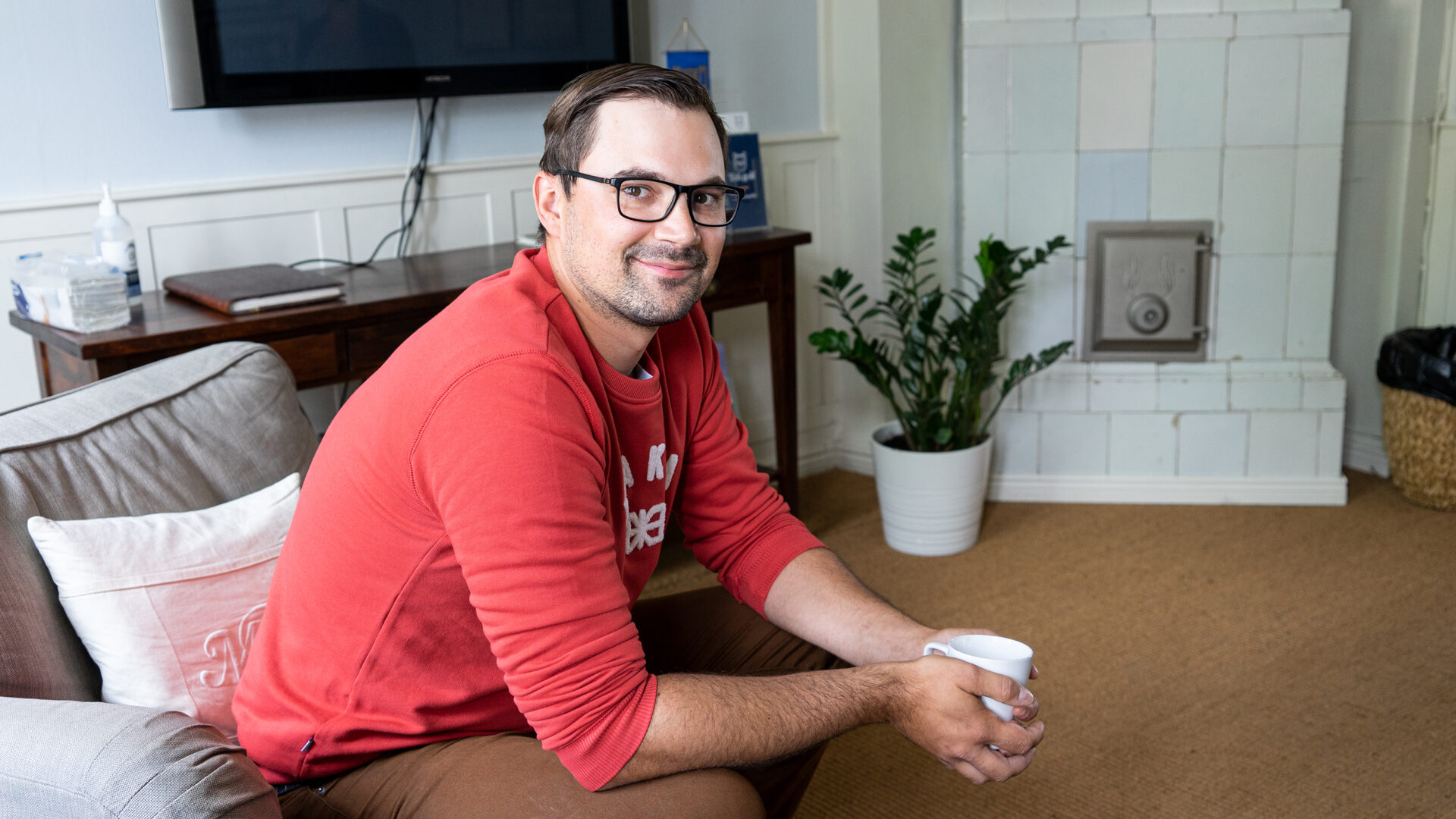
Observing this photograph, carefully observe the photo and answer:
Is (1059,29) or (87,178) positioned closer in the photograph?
(87,178)

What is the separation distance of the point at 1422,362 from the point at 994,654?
2266 mm

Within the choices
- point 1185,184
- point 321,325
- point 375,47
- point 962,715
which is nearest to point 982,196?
point 1185,184

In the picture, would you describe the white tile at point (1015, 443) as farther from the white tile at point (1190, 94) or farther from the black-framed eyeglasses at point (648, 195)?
the black-framed eyeglasses at point (648, 195)

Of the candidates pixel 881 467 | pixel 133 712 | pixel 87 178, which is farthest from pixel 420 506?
pixel 881 467

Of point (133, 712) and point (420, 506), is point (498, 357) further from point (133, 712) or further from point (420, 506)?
point (133, 712)

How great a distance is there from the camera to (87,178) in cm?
220

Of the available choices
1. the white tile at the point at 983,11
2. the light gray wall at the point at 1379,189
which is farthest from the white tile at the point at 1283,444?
the white tile at the point at 983,11

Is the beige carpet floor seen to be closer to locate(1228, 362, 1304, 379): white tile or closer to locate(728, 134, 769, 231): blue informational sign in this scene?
locate(1228, 362, 1304, 379): white tile

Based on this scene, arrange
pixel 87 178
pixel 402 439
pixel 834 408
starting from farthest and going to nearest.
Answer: pixel 834 408, pixel 87 178, pixel 402 439

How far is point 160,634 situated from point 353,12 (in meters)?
1.49

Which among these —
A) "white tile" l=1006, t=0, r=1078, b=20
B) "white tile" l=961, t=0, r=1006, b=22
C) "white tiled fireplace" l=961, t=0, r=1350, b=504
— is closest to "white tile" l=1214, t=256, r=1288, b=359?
"white tiled fireplace" l=961, t=0, r=1350, b=504

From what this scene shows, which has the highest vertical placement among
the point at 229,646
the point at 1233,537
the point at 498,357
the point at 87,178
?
the point at 87,178

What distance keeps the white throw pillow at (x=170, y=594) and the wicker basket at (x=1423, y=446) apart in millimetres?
2792

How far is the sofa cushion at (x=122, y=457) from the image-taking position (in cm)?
123
